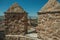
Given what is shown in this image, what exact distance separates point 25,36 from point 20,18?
1244 millimetres

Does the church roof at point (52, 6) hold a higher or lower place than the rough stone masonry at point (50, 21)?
higher

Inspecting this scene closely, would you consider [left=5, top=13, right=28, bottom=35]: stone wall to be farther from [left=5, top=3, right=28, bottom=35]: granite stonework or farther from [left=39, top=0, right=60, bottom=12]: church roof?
[left=39, top=0, right=60, bottom=12]: church roof

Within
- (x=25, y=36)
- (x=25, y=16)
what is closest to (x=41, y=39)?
(x=25, y=36)

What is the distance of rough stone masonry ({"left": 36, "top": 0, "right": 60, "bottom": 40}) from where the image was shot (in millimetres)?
7682

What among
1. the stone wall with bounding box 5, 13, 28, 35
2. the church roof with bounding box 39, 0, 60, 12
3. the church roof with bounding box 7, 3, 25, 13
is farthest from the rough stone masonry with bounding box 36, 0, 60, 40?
the church roof with bounding box 7, 3, 25, 13

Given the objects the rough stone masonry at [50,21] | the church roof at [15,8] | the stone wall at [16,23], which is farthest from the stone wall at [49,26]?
the church roof at [15,8]

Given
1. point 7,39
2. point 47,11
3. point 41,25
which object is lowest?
point 7,39

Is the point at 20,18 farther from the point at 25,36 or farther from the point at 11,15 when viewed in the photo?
the point at 25,36

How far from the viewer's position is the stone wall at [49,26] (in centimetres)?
764

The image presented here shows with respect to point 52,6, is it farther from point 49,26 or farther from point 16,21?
point 16,21

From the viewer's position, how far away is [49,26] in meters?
7.98

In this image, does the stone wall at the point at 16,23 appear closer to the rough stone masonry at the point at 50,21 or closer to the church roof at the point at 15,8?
the church roof at the point at 15,8

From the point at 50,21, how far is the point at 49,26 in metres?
0.22

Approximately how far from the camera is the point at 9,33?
10.9m
